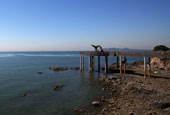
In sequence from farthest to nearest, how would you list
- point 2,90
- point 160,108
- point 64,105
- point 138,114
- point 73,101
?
1. point 2,90
2. point 73,101
3. point 64,105
4. point 160,108
5. point 138,114

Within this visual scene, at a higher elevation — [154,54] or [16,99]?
[154,54]

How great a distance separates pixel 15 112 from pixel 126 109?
364 inches

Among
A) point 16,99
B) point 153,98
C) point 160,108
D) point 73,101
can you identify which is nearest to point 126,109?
point 160,108

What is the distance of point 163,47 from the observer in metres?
45.2

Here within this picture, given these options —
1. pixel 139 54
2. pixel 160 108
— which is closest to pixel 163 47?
pixel 139 54

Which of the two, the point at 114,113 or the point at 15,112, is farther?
the point at 15,112

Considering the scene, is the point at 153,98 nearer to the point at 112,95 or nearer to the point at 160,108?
the point at 160,108

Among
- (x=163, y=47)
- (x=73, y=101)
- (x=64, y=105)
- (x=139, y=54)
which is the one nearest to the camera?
(x=64, y=105)

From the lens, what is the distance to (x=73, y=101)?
49.9 ft

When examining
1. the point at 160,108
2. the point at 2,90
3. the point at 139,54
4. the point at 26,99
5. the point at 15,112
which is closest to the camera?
the point at 160,108

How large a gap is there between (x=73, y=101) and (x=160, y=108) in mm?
7847

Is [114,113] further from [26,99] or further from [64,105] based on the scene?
[26,99]

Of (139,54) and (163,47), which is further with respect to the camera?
(163,47)

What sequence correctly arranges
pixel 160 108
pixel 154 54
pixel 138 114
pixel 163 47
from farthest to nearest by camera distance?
1. pixel 163 47
2. pixel 154 54
3. pixel 160 108
4. pixel 138 114
